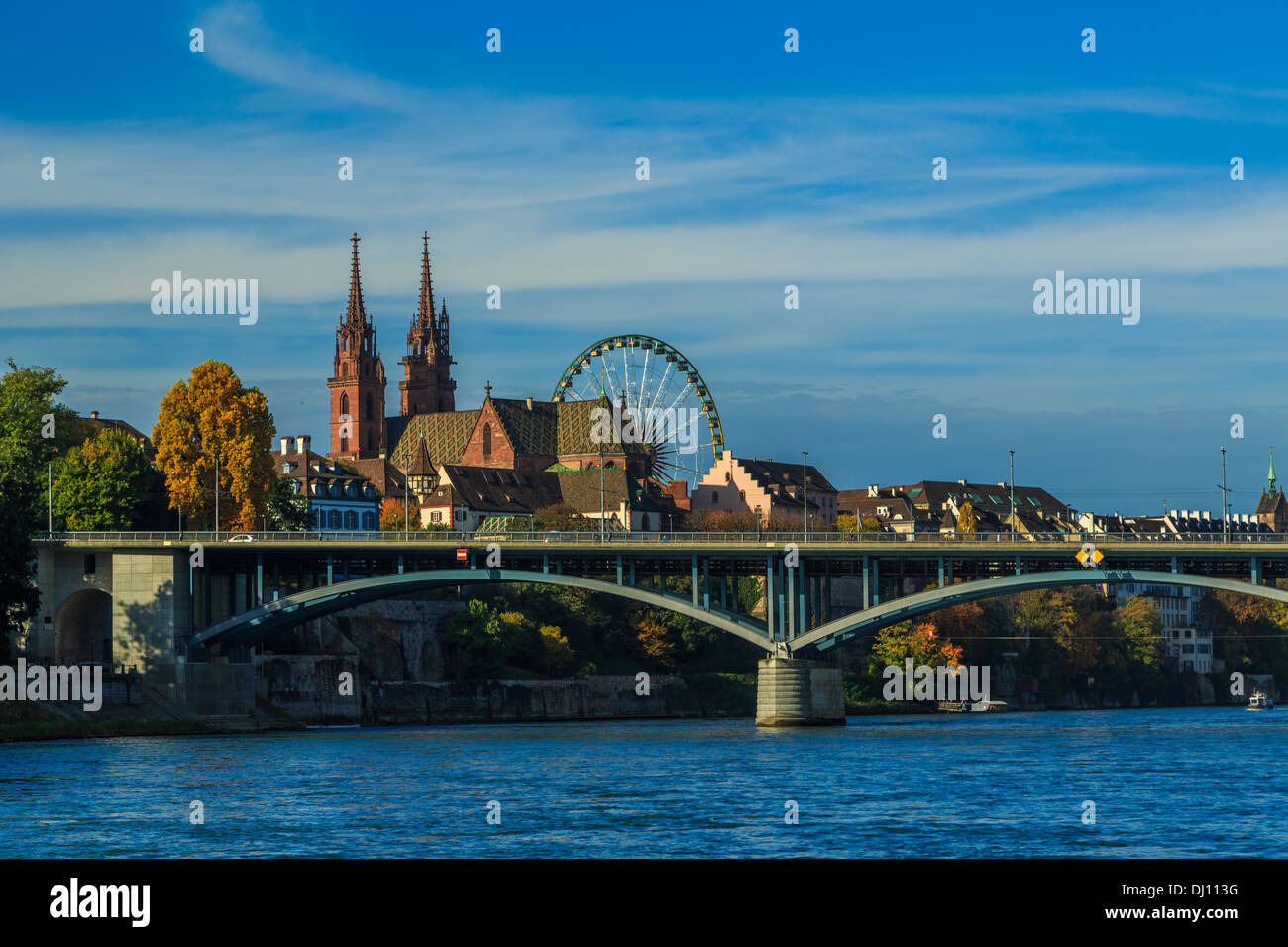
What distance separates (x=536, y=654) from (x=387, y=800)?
71698 mm

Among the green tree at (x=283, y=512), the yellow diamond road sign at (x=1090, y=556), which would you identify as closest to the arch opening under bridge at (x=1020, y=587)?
the yellow diamond road sign at (x=1090, y=556)

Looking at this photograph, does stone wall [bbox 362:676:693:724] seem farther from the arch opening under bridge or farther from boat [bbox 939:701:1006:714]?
the arch opening under bridge

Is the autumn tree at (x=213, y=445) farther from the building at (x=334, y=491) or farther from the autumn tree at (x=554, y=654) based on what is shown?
the building at (x=334, y=491)

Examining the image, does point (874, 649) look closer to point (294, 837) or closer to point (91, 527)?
point (91, 527)

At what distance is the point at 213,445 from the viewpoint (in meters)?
104

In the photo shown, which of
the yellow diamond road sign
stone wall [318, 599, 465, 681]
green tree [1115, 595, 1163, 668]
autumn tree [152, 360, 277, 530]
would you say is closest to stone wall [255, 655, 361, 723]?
stone wall [318, 599, 465, 681]

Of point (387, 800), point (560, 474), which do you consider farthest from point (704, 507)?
point (387, 800)

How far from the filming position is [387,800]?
49125 mm

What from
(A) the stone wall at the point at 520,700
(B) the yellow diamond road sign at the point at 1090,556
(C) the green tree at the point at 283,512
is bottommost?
(A) the stone wall at the point at 520,700

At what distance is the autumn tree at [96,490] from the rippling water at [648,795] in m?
24.6

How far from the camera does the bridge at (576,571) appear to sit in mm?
84938

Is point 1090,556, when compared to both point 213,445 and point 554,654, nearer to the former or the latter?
point 554,654

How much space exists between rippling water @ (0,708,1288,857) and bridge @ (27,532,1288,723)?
20.7 feet
